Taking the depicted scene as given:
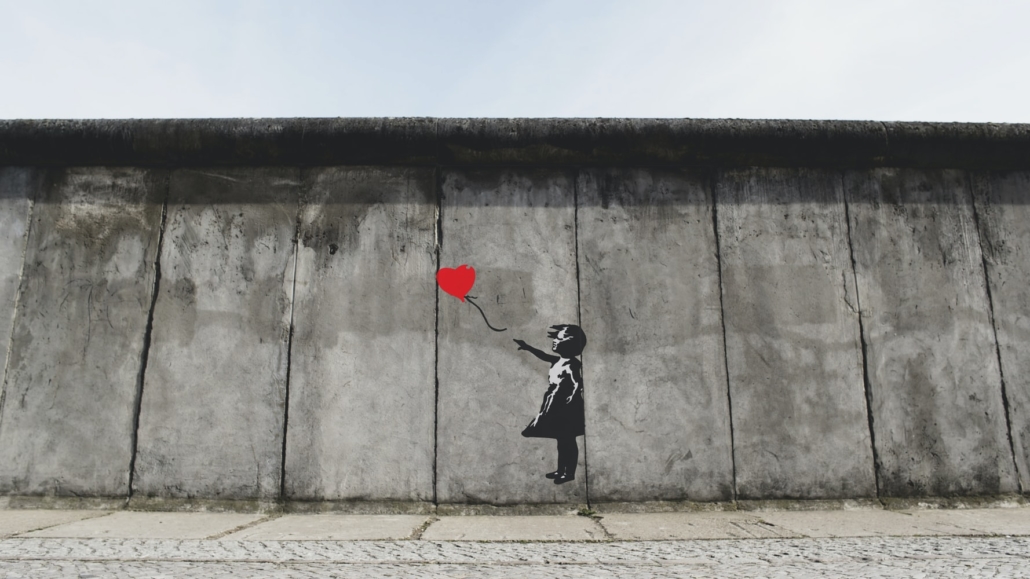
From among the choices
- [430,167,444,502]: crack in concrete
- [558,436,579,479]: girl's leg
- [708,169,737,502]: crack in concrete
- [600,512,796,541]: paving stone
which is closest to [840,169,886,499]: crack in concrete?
[708,169,737,502]: crack in concrete

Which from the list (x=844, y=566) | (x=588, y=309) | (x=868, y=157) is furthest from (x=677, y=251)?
(x=844, y=566)

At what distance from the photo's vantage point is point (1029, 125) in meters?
4.76

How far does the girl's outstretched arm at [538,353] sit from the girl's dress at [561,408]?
0.04 m

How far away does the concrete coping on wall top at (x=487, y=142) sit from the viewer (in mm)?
4555

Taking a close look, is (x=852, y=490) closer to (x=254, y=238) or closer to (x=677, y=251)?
(x=677, y=251)

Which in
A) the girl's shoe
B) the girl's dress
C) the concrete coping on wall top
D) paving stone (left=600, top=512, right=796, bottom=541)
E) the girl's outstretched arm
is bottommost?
paving stone (left=600, top=512, right=796, bottom=541)

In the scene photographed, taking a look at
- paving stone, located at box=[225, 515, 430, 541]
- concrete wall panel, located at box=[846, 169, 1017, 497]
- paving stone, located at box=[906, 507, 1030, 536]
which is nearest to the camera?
paving stone, located at box=[225, 515, 430, 541]

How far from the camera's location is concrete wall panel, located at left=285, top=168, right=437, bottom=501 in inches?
166

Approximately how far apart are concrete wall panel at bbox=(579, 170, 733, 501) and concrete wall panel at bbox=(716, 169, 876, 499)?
5.8 inches

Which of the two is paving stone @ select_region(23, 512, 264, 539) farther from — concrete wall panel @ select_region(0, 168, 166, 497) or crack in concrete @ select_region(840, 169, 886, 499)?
crack in concrete @ select_region(840, 169, 886, 499)

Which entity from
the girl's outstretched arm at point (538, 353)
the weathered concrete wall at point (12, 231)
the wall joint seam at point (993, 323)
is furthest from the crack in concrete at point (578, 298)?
the weathered concrete wall at point (12, 231)

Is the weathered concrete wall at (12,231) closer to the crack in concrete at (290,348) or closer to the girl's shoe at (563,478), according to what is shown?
the crack in concrete at (290,348)

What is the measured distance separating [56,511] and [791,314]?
517 centimetres

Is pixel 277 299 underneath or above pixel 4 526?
above
